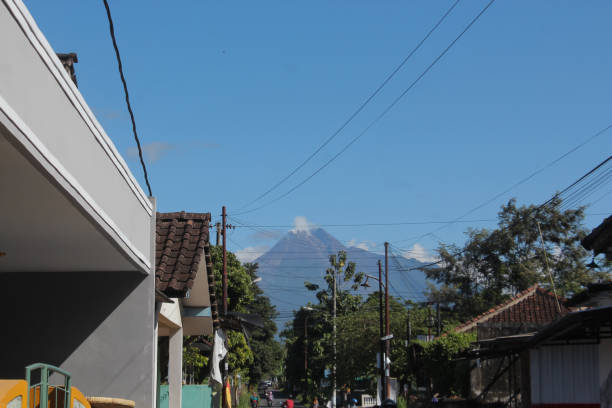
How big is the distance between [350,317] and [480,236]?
17.3 m

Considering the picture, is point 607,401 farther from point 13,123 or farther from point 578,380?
point 13,123

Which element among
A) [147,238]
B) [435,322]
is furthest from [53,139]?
[435,322]

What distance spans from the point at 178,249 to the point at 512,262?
52007 millimetres

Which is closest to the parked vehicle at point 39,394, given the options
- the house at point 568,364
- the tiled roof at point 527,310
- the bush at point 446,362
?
the house at point 568,364

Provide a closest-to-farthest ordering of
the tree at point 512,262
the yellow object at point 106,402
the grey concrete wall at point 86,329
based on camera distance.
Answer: the yellow object at point 106,402, the grey concrete wall at point 86,329, the tree at point 512,262

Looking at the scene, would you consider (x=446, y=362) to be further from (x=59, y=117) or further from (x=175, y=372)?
(x=59, y=117)

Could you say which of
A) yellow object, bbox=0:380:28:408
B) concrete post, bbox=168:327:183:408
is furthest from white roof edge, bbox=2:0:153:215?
concrete post, bbox=168:327:183:408

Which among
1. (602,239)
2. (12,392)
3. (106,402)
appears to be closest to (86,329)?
(106,402)

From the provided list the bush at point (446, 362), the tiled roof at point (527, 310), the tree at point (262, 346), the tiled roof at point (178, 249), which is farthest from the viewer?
the tree at point (262, 346)

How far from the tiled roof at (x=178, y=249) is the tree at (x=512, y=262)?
4668 cm

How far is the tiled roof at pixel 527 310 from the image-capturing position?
36469 millimetres

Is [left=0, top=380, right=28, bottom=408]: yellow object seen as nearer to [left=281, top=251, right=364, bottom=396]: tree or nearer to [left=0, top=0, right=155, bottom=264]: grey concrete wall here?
[left=0, top=0, right=155, bottom=264]: grey concrete wall

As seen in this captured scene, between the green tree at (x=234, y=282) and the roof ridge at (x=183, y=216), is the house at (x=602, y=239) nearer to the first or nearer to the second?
the roof ridge at (x=183, y=216)

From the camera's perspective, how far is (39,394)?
24.9 feet
